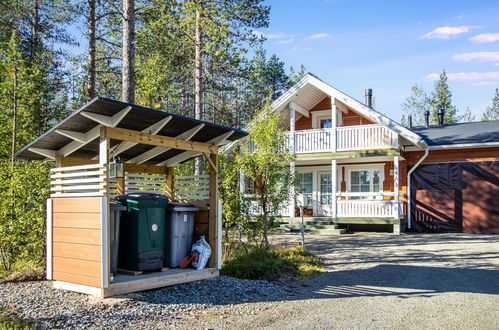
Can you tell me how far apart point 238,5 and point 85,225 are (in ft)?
36.4

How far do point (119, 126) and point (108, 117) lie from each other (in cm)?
73

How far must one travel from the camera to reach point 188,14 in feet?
44.6

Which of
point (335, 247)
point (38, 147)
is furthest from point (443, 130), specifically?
point (38, 147)

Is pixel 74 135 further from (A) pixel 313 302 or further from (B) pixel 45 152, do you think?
(A) pixel 313 302

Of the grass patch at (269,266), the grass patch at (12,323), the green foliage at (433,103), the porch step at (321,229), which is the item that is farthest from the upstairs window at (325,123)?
the green foliage at (433,103)

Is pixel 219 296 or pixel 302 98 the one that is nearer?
pixel 219 296

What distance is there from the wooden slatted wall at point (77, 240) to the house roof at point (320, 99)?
12.4 meters

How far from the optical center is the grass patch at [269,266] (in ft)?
27.7

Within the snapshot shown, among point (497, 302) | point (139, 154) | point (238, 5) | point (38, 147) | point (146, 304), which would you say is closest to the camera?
point (146, 304)

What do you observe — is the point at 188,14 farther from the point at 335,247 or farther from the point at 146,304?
the point at 146,304

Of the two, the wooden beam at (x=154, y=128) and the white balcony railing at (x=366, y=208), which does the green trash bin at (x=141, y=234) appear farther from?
the white balcony railing at (x=366, y=208)

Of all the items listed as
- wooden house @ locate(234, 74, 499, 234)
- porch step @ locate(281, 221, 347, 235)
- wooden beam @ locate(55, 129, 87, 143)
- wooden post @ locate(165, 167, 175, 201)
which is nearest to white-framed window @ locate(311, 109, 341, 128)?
wooden house @ locate(234, 74, 499, 234)

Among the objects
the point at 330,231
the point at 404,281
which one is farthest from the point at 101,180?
the point at 330,231

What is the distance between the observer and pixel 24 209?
814 cm
